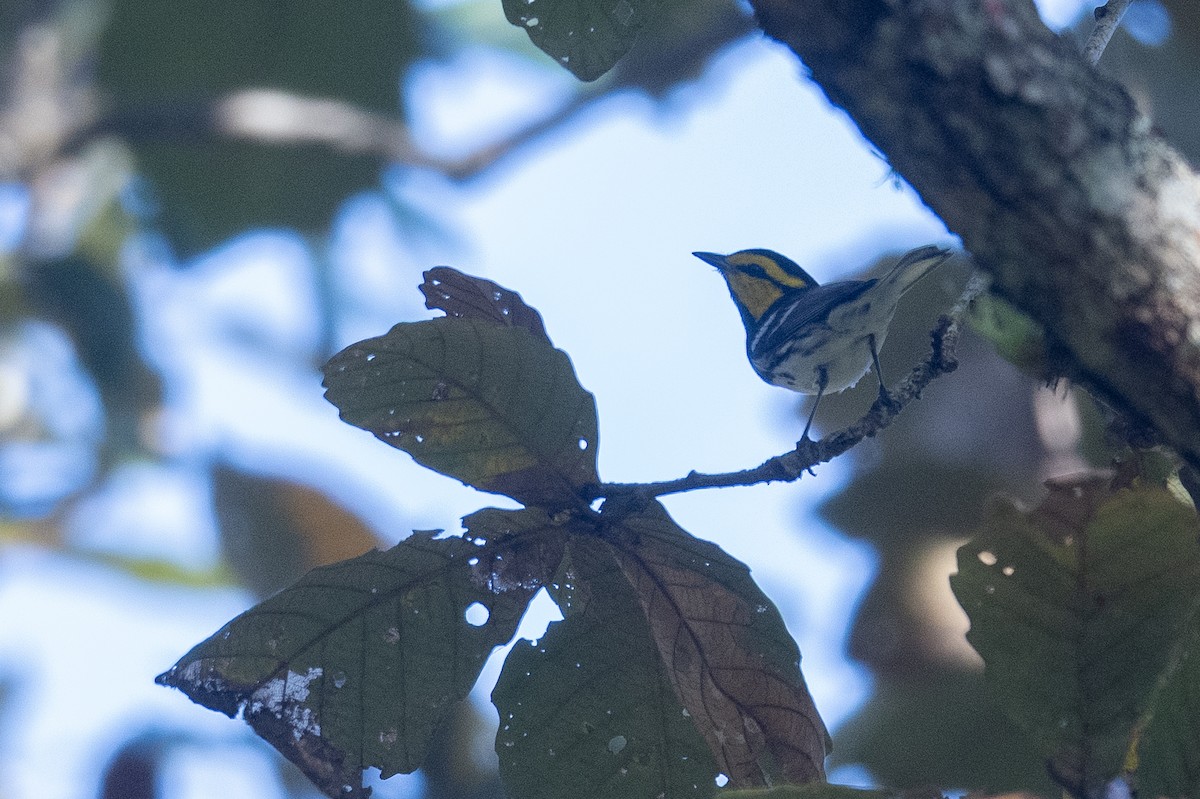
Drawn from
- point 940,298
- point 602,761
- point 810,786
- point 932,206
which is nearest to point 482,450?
point 602,761

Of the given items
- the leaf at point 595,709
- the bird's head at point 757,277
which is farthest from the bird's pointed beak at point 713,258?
the leaf at point 595,709

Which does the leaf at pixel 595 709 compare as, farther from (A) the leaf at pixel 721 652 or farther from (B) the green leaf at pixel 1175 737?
(B) the green leaf at pixel 1175 737

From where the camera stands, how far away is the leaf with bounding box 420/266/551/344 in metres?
2.16

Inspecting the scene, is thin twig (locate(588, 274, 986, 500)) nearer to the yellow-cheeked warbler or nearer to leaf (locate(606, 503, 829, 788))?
leaf (locate(606, 503, 829, 788))

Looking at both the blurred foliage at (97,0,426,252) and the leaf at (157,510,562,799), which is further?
the blurred foliage at (97,0,426,252)

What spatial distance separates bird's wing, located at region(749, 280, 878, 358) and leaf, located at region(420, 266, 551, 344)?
157 centimetres

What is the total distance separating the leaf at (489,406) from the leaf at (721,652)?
6.7 inches

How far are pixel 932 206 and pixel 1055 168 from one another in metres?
0.14

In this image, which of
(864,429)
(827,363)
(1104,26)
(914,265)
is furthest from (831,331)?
(1104,26)

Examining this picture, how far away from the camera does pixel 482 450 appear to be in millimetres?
2037

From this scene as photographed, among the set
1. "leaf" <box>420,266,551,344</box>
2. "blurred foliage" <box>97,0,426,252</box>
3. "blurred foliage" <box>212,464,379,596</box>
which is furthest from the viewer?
"blurred foliage" <box>97,0,426,252</box>

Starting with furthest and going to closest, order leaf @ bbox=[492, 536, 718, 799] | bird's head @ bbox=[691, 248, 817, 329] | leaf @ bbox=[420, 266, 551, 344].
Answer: bird's head @ bbox=[691, 248, 817, 329], leaf @ bbox=[420, 266, 551, 344], leaf @ bbox=[492, 536, 718, 799]

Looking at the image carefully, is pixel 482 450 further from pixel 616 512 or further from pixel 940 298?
pixel 940 298

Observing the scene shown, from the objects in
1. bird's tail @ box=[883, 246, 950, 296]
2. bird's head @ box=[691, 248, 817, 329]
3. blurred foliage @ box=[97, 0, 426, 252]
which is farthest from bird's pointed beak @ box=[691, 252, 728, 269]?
blurred foliage @ box=[97, 0, 426, 252]
